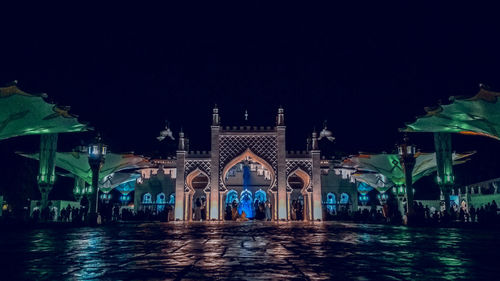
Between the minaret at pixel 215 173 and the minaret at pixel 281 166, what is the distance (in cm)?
458

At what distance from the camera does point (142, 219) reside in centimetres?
2586

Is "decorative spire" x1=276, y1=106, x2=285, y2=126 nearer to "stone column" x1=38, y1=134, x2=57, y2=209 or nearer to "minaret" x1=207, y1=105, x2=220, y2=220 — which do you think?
"minaret" x1=207, y1=105, x2=220, y2=220

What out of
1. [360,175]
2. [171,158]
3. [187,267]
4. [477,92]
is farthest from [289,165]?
[187,267]

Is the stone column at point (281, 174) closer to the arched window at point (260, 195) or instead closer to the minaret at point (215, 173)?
the minaret at point (215, 173)

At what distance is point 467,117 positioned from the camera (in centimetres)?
1717

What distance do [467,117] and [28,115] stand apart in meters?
19.0

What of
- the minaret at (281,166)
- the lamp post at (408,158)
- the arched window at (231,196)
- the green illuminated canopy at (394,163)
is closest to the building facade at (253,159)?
the minaret at (281,166)

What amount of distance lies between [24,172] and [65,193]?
6416 millimetres

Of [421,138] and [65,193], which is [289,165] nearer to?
[421,138]

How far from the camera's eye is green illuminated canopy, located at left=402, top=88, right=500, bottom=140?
1488cm

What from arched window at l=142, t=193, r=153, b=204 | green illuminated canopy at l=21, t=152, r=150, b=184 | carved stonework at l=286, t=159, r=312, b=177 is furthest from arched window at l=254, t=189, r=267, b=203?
green illuminated canopy at l=21, t=152, r=150, b=184

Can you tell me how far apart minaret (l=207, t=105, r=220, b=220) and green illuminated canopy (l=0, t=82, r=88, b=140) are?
12.3 metres

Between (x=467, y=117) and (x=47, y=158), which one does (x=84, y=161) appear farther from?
(x=467, y=117)

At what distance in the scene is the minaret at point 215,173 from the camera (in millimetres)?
28625
